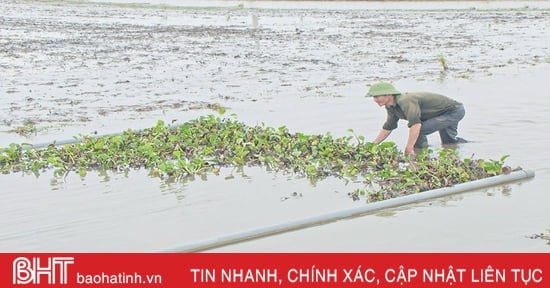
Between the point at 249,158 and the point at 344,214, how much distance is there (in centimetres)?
246

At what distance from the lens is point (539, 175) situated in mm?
8797

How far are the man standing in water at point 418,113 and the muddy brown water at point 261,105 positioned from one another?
0.36 meters

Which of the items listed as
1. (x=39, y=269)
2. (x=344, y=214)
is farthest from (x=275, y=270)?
(x=344, y=214)

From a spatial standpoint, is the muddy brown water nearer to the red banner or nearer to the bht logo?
the red banner

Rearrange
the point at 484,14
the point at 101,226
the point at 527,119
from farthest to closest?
the point at 484,14, the point at 527,119, the point at 101,226

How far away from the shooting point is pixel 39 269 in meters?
5.86

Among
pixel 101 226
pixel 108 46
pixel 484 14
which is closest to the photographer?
pixel 101 226

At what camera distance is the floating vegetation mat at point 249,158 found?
8469mm

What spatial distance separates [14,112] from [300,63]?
6921 millimetres

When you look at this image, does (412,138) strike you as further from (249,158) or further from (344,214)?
(344,214)

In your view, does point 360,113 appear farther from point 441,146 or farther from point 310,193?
point 310,193

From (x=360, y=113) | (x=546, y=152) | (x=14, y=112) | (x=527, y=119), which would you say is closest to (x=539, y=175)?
(x=546, y=152)

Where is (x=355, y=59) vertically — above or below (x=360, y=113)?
above

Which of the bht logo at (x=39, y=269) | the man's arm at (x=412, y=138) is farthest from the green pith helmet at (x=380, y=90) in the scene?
the bht logo at (x=39, y=269)
